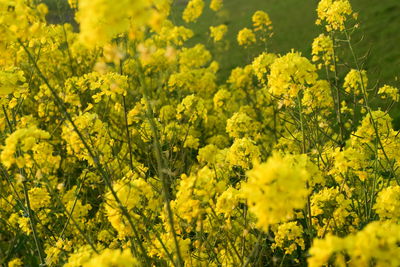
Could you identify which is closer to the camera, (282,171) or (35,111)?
(282,171)

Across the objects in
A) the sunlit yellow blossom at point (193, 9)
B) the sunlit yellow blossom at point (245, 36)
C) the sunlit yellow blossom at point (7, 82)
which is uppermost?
the sunlit yellow blossom at point (193, 9)

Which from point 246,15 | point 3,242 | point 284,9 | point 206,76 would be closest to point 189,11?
point 206,76

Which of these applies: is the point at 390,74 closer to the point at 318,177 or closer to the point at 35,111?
the point at 318,177

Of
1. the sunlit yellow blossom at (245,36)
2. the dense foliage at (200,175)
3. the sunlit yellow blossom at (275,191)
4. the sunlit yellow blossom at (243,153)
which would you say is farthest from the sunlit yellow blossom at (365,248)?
the sunlit yellow blossom at (245,36)

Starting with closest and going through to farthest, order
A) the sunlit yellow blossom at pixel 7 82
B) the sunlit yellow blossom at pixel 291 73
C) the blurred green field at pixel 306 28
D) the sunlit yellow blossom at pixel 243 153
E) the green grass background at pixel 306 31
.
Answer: the sunlit yellow blossom at pixel 7 82 → the sunlit yellow blossom at pixel 291 73 → the sunlit yellow blossom at pixel 243 153 → the green grass background at pixel 306 31 → the blurred green field at pixel 306 28

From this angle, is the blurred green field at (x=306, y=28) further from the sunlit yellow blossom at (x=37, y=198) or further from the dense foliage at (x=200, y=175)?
the sunlit yellow blossom at (x=37, y=198)

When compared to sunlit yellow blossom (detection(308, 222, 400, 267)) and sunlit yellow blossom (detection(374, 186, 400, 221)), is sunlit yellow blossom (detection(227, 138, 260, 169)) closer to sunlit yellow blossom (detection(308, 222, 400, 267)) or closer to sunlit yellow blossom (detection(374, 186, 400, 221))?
sunlit yellow blossom (detection(374, 186, 400, 221))

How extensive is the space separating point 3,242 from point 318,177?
Result: 4.70m

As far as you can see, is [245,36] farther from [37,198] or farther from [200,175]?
[200,175]

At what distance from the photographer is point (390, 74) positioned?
8.59 metres

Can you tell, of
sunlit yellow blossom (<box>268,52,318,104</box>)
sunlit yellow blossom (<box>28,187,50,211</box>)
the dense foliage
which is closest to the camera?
the dense foliage

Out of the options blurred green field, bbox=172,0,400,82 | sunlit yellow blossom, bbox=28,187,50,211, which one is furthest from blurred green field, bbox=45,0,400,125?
sunlit yellow blossom, bbox=28,187,50,211

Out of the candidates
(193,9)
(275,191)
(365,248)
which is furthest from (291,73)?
(193,9)

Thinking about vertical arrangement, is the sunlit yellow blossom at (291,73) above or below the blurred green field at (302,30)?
below
